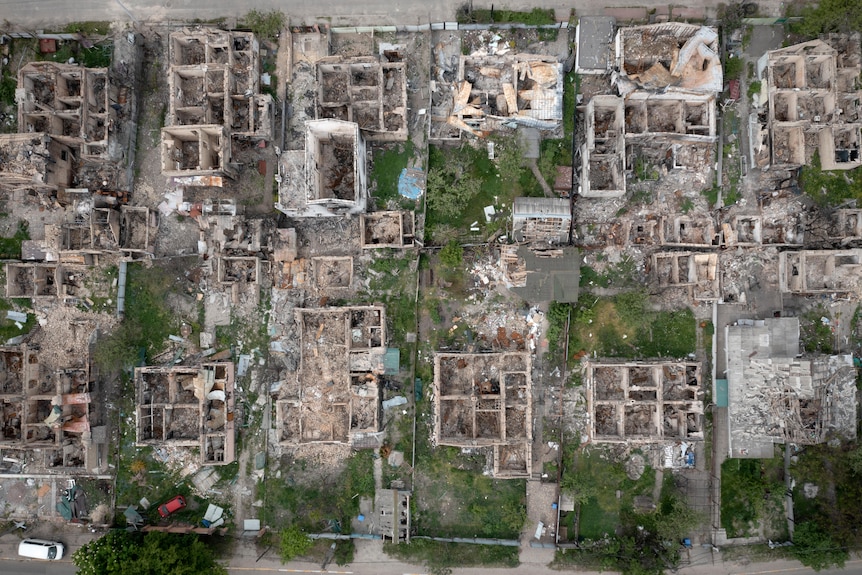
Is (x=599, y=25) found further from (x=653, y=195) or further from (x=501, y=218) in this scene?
(x=501, y=218)

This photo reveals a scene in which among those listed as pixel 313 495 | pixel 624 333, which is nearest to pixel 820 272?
pixel 624 333

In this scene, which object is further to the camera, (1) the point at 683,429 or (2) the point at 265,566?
(2) the point at 265,566

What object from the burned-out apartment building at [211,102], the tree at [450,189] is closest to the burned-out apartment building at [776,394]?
the tree at [450,189]

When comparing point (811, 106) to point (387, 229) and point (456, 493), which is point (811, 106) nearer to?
point (387, 229)

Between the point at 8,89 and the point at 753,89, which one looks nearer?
the point at 753,89

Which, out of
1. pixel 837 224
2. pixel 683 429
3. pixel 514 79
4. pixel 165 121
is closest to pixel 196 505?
pixel 165 121

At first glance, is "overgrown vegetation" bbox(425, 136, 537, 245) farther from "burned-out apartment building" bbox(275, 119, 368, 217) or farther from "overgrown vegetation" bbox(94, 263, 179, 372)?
"overgrown vegetation" bbox(94, 263, 179, 372)

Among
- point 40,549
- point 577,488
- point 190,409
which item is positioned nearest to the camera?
point 577,488
